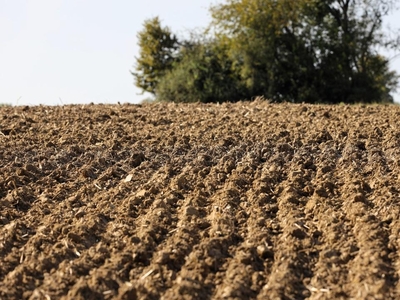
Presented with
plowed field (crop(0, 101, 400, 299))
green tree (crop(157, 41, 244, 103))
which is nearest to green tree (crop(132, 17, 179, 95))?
green tree (crop(157, 41, 244, 103))

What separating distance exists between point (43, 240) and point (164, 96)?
81.7 feet

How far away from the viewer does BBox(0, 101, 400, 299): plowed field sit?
5070mm

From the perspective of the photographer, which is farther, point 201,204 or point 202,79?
point 202,79

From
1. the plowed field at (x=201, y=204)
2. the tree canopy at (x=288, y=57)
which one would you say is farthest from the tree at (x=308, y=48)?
the plowed field at (x=201, y=204)

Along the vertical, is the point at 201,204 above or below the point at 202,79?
below

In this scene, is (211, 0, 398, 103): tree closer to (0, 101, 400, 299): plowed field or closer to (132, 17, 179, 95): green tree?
(132, 17, 179, 95): green tree

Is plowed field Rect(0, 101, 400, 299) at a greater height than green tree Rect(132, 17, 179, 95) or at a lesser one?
lesser

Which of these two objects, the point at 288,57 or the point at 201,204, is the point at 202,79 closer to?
the point at 288,57

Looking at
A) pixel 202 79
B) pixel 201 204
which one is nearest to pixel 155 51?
pixel 202 79

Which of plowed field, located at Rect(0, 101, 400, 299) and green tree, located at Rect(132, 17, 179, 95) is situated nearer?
plowed field, located at Rect(0, 101, 400, 299)

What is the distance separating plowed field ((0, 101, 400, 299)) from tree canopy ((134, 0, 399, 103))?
60.4 feet

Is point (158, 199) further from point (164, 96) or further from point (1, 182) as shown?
point (164, 96)

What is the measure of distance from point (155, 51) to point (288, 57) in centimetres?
663

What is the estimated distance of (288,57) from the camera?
1134 inches
